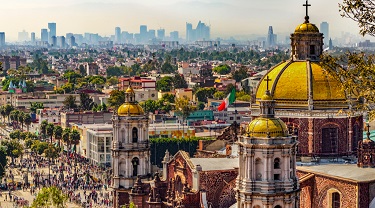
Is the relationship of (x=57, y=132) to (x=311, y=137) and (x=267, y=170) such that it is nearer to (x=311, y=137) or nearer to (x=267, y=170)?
(x=311, y=137)

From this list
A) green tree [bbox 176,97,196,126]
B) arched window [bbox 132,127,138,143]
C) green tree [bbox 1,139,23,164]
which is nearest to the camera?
arched window [bbox 132,127,138,143]

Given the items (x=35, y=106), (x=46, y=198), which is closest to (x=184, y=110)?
(x=35, y=106)

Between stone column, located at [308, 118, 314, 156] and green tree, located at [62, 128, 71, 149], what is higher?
stone column, located at [308, 118, 314, 156]

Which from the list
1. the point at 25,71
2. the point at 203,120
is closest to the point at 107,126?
the point at 203,120

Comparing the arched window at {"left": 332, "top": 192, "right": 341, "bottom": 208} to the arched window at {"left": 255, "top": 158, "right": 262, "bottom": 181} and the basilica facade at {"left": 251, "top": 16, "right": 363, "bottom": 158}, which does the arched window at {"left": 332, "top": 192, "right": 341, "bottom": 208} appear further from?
the arched window at {"left": 255, "top": 158, "right": 262, "bottom": 181}

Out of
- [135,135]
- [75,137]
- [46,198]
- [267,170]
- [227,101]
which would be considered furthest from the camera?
[75,137]

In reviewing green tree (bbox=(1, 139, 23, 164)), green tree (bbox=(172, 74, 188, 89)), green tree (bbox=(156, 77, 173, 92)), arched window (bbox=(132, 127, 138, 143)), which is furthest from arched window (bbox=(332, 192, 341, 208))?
green tree (bbox=(172, 74, 188, 89))
